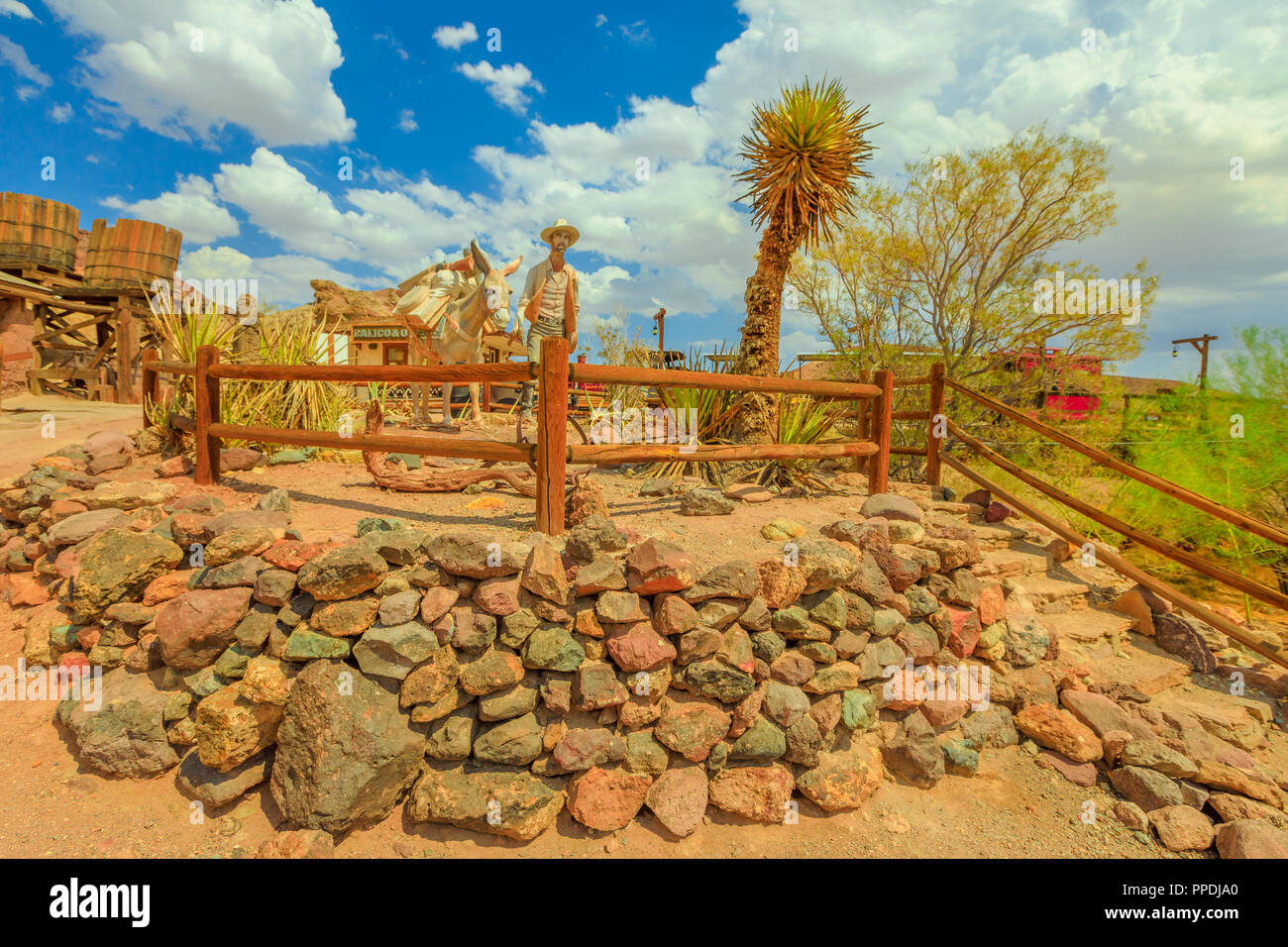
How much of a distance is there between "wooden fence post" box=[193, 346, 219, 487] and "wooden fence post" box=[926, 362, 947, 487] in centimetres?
655

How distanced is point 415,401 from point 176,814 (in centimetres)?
532

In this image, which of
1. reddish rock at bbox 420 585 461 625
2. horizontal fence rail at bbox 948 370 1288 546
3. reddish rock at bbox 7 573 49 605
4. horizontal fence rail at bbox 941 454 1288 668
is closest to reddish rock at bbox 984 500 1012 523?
horizontal fence rail at bbox 941 454 1288 668

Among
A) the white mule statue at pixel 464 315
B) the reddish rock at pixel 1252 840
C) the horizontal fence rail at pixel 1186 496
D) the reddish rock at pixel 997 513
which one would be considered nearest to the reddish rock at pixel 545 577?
the white mule statue at pixel 464 315

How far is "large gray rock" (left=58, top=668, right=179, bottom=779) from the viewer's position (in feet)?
9.43

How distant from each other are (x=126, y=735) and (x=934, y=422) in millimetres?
6639

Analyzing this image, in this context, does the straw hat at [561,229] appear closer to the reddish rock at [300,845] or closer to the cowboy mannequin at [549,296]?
the cowboy mannequin at [549,296]

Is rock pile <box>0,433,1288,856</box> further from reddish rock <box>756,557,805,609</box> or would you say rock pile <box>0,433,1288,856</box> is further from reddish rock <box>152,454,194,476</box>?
reddish rock <box>152,454,194,476</box>

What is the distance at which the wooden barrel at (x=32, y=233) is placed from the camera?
1180cm

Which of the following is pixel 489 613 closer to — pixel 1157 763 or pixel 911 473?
pixel 1157 763

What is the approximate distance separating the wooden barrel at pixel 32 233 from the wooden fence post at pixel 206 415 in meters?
11.9

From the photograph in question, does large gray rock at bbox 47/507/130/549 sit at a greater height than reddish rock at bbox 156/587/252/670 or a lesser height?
greater

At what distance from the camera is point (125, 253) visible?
11758 millimetres
